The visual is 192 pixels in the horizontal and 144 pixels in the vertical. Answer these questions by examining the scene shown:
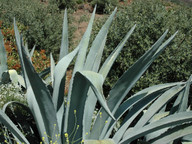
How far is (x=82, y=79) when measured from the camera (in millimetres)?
1509

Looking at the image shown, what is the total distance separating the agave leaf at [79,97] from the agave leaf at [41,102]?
4.8 inches

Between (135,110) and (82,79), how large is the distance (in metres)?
0.74

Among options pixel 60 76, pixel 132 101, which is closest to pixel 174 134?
pixel 132 101

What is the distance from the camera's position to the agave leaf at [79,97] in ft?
4.30

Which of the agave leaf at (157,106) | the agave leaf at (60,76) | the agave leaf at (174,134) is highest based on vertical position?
the agave leaf at (60,76)

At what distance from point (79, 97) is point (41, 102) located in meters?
0.26

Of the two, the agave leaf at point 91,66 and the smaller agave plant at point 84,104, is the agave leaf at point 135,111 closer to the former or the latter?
the smaller agave plant at point 84,104

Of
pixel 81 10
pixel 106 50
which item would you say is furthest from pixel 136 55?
pixel 81 10

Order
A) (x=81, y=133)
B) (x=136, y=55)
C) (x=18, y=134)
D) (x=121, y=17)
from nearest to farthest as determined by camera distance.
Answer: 1. (x=18, y=134)
2. (x=81, y=133)
3. (x=136, y=55)
4. (x=121, y=17)

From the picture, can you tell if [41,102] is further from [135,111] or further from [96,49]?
[135,111]

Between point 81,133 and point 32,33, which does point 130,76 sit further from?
point 32,33

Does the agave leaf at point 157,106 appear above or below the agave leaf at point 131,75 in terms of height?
below

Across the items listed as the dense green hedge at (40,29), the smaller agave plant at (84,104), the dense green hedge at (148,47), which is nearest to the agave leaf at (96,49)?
the smaller agave plant at (84,104)

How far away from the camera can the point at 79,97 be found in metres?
1.59
